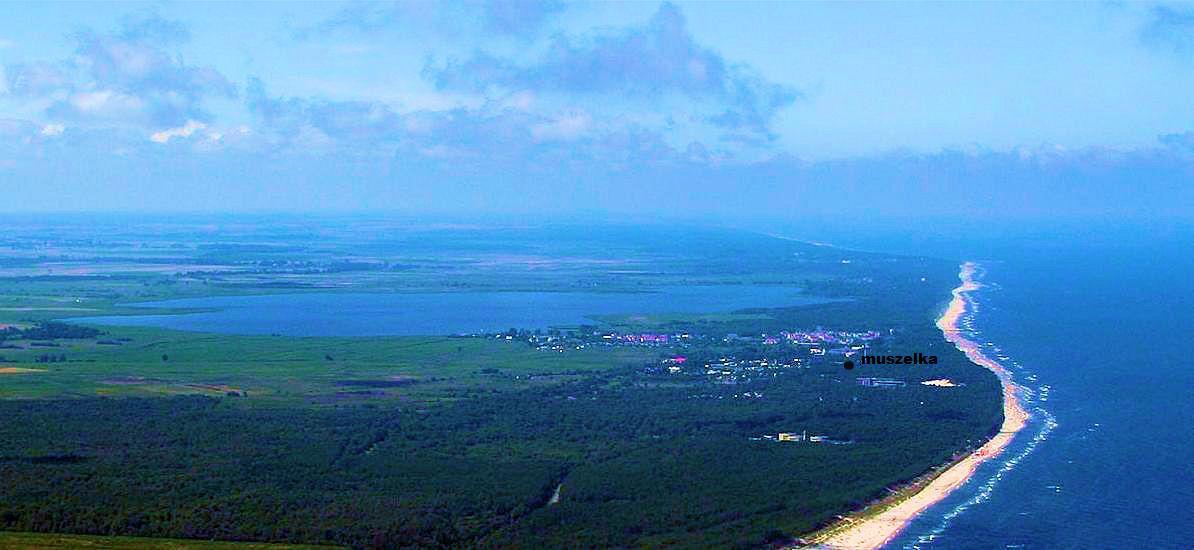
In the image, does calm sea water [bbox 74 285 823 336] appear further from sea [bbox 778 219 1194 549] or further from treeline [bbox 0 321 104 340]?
sea [bbox 778 219 1194 549]

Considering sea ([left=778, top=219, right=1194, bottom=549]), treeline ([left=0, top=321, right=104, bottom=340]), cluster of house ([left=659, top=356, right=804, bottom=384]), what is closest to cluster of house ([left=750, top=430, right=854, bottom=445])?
sea ([left=778, top=219, right=1194, bottom=549])

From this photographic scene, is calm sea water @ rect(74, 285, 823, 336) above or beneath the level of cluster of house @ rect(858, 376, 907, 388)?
above

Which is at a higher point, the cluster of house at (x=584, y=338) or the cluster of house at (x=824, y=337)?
the cluster of house at (x=824, y=337)

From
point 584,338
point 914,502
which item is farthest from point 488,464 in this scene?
point 584,338

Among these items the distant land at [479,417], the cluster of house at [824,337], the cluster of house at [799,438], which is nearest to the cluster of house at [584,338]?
the distant land at [479,417]

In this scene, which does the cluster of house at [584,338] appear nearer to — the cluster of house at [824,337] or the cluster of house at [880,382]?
the cluster of house at [824,337]
